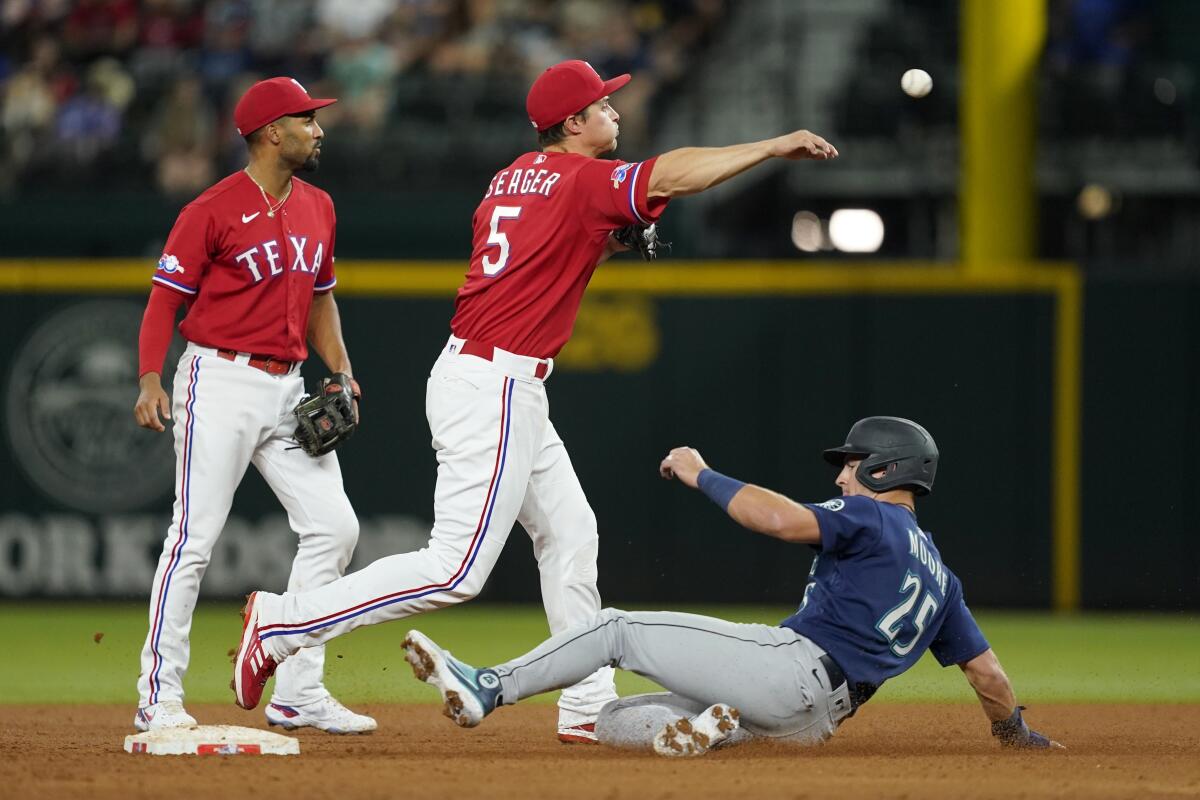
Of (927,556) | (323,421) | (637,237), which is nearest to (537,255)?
(637,237)

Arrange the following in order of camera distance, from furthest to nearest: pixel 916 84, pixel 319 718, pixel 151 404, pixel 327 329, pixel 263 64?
1. pixel 263 64
2. pixel 916 84
3. pixel 327 329
4. pixel 319 718
5. pixel 151 404


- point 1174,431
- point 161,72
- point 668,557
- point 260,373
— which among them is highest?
point 161,72

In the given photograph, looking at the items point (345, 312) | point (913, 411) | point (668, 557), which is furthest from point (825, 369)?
point (345, 312)

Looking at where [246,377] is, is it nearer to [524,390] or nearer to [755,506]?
[524,390]

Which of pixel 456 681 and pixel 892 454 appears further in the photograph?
pixel 892 454

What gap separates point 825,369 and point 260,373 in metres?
5.29

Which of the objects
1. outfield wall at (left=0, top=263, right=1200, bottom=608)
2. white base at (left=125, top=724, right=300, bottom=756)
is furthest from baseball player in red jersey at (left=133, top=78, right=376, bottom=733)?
outfield wall at (left=0, top=263, right=1200, bottom=608)

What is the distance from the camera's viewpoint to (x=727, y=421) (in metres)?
10.5

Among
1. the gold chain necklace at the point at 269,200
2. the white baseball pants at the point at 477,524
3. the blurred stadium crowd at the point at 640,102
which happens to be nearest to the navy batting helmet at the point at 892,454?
the white baseball pants at the point at 477,524

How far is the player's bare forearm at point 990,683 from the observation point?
17.4 feet

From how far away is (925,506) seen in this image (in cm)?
1023

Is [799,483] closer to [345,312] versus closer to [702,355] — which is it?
[702,355]

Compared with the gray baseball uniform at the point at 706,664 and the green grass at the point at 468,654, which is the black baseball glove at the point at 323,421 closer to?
the gray baseball uniform at the point at 706,664

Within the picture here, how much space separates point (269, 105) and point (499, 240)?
970 millimetres
